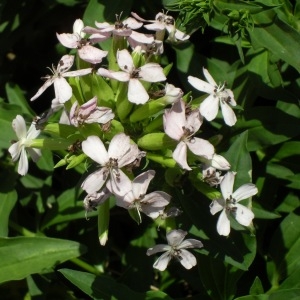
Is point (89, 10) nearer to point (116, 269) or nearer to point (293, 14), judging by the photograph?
point (293, 14)

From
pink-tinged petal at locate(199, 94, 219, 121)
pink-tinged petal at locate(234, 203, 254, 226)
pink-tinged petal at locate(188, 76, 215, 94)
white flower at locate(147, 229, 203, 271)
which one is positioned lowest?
white flower at locate(147, 229, 203, 271)

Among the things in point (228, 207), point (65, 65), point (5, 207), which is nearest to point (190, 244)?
point (228, 207)

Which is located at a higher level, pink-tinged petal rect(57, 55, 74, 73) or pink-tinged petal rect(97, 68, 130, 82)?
pink-tinged petal rect(97, 68, 130, 82)

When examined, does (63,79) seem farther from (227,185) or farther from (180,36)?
(227,185)

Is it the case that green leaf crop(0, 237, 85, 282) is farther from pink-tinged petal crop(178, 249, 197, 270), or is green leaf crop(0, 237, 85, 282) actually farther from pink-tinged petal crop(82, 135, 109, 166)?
pink-tinged petal crop(82, 135, 109, 166)

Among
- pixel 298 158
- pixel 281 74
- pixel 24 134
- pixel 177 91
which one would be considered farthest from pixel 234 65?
pixel 24 134

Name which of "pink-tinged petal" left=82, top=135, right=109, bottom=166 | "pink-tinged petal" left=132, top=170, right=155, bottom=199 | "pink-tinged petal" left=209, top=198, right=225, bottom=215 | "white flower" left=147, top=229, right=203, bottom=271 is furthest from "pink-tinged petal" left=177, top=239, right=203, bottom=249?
"pink-tinged petal" left=82, top=135, right=109, bottom=166
